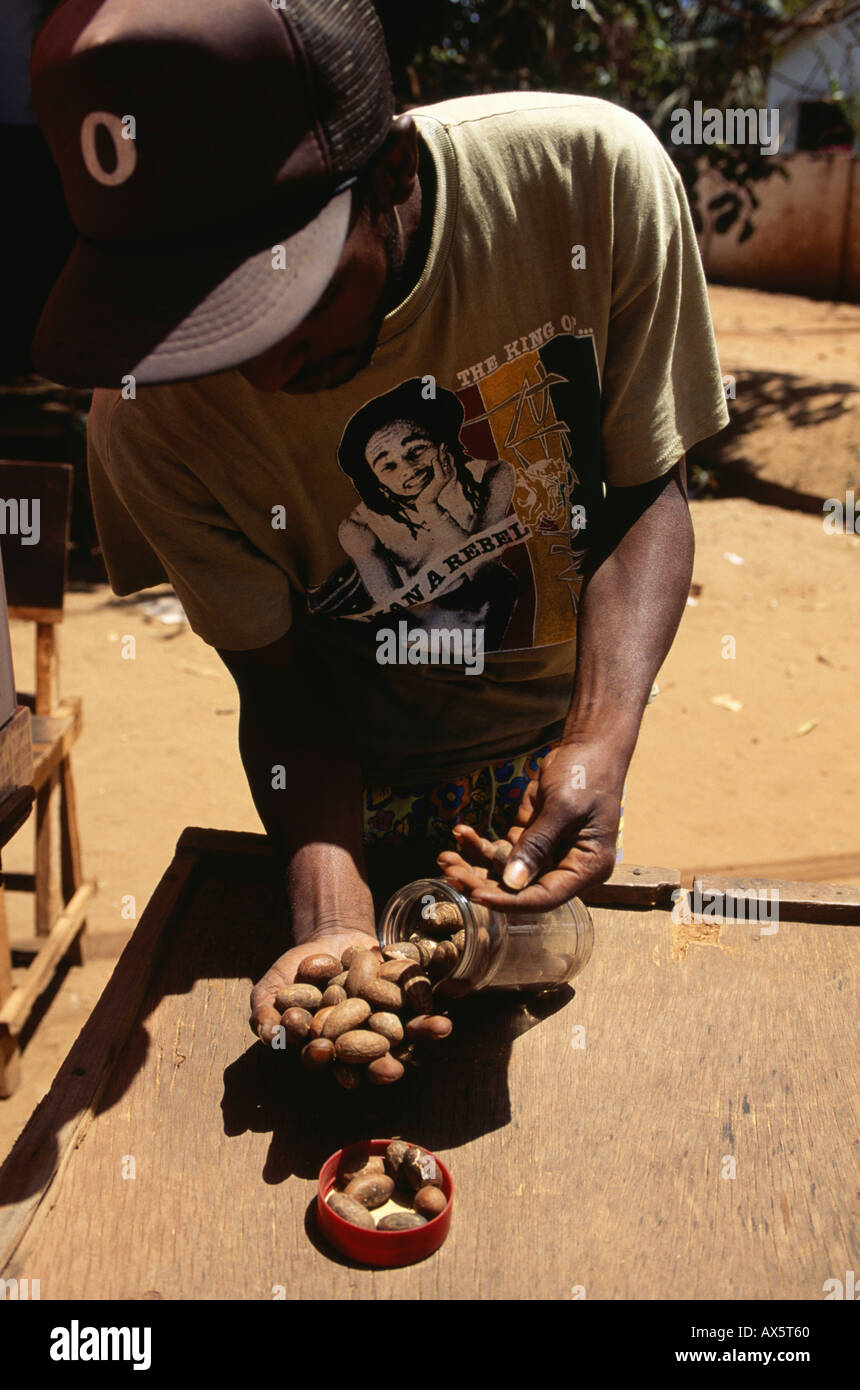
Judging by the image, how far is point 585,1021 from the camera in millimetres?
1846

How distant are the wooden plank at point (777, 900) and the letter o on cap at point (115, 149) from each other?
139 cm

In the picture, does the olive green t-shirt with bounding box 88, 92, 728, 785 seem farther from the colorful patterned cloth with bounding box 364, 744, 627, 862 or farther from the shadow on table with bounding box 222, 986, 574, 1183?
the shadow on table with bounding box 222, 986, 574, 1183

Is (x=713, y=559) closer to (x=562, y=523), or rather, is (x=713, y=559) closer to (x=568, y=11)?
(x=568, y=11)

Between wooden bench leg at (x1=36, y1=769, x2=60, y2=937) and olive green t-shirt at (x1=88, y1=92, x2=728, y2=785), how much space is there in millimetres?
1704

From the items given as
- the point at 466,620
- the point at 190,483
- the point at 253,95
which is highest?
the point at 253,95

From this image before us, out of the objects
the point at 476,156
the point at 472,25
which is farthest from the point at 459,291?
the point at 472,25

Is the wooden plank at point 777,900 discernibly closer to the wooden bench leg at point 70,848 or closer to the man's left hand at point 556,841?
the man's left hand at point 556,841

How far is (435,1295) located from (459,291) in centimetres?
126

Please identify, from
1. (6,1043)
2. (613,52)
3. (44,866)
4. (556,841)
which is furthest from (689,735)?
(613,52)

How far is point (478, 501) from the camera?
1817mm

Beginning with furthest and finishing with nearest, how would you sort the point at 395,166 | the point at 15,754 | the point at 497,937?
the point at 15,754
the point at 497,937
the point at 395,166

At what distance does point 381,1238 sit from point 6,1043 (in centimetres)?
203

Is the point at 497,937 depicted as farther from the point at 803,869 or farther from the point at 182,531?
the point at 803,869

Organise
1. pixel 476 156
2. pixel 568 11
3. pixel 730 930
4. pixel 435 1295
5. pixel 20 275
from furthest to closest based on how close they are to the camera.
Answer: pixel 20 275, pixel 568 11, pixel 730 930, pixel 476 156, pixel 435 1295
